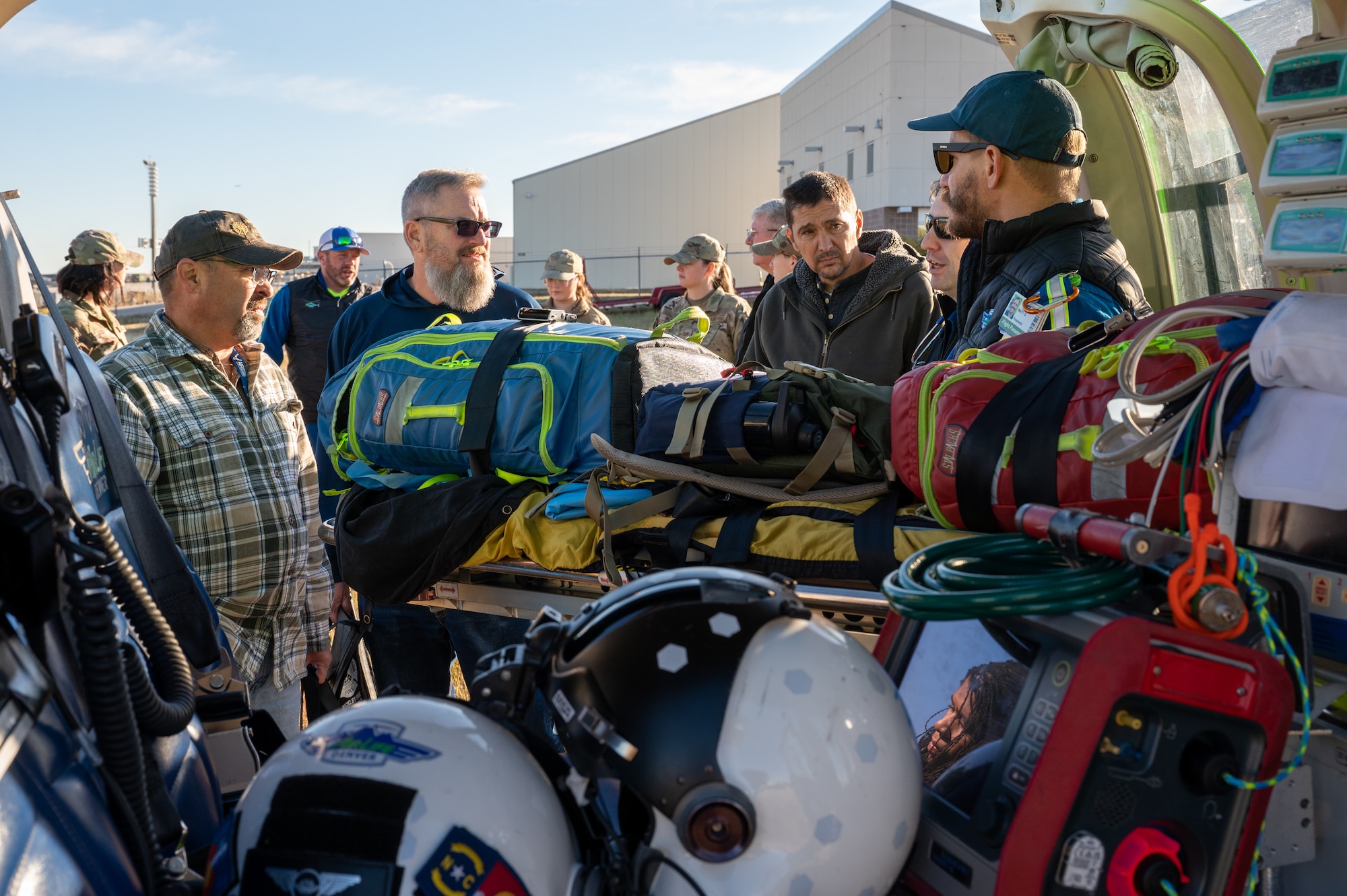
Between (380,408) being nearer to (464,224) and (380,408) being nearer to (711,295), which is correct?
(464,224)

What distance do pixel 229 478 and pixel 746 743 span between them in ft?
6.80

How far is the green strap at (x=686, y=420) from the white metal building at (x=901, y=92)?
17.1 meters

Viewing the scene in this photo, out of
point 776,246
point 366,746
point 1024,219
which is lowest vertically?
point 366,746

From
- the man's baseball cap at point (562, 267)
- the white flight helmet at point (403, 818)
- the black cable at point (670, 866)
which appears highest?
the man's baseball cap at point (562, 267)

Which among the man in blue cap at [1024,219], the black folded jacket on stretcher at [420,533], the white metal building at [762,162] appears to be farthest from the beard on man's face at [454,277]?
the white metal building at [762,162]

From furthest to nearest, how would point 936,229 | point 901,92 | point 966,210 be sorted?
point 901,92
point 936,229
point 966,210

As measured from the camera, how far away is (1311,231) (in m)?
1.75

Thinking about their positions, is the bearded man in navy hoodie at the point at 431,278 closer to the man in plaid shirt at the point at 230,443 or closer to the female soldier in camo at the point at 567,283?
the man in plaid shirt at the point at 230,443

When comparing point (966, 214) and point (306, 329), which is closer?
point (966, 214)

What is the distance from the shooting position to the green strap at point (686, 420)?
2.51 meters

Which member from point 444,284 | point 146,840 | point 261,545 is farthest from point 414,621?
point 146,840

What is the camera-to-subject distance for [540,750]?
63.9 inches

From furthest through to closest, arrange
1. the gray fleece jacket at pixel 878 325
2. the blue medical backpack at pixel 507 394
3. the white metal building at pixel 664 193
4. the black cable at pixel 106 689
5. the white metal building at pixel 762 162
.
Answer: the white metal building at pixel 664 193, the white metal building at pixel 762 162, the gray fleece jacket at pixel 878 325, the blue medical backpack at pixel 507 394, the black cable at pixel 106 689

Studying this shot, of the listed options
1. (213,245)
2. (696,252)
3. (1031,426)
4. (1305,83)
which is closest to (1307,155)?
(1305,83)
